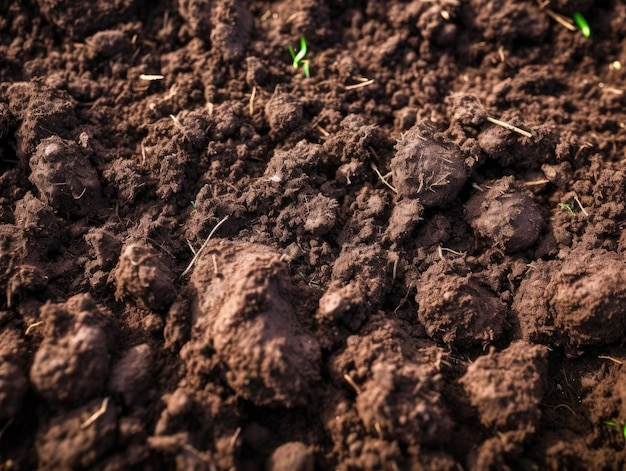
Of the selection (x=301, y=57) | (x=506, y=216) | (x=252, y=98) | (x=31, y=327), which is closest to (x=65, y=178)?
(x=31, y=327)

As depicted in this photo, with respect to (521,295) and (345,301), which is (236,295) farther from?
(521,295)

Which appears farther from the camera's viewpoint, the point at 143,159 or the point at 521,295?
the point at 143,159

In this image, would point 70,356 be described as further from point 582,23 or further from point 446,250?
point 582,23

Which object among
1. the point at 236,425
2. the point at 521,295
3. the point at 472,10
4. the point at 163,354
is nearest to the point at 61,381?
the point at 163,354

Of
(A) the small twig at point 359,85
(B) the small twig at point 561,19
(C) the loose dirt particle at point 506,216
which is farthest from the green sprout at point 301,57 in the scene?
(B) the small twig at point 561,19

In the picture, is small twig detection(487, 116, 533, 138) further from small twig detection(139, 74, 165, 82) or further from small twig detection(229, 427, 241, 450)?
small twig detection(229, 427, 241, 450)

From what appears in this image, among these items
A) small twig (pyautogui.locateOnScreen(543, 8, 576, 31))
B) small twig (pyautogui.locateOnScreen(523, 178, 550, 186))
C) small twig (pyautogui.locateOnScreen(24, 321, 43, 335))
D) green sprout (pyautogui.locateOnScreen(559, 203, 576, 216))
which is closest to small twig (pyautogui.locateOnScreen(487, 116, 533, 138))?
small twig (pyautogui.locateOnScreen(523, 178, 550, 186))
